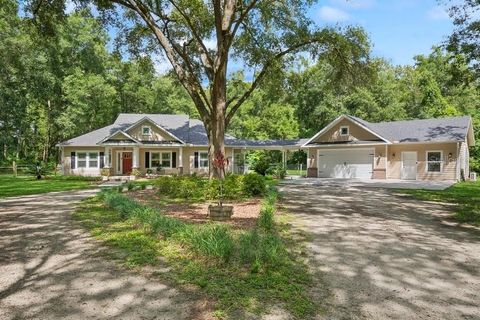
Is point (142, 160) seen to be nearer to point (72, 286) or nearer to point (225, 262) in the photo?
point (225, 262)

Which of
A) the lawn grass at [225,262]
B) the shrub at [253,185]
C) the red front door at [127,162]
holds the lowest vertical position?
the lawn grass at [225,262]

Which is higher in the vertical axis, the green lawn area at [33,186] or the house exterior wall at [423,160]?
the house exterior wall at [423,160]

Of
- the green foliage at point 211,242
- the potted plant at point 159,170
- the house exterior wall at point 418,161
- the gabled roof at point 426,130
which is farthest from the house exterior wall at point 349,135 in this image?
the green foliage at point 211,242

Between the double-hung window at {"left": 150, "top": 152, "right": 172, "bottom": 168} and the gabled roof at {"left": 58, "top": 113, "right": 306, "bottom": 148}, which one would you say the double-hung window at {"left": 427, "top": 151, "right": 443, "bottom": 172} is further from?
the double-hung window at {"left": 150, "top": 152, "right": 172, "bottom": 168}

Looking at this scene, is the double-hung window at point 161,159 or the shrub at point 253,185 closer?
the shrub at point 253,185

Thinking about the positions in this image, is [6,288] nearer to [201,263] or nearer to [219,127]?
[201,263]

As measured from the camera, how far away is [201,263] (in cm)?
526

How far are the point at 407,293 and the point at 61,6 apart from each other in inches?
666

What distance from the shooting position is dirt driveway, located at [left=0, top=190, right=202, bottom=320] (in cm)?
378

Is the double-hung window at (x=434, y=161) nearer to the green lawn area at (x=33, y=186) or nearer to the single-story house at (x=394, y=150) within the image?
the single-story house at (x=394, y=150)

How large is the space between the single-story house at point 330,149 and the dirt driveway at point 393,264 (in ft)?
52.3

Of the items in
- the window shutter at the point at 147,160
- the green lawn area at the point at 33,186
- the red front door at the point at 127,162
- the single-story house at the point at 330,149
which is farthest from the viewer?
the window shutter at the point at 147,160

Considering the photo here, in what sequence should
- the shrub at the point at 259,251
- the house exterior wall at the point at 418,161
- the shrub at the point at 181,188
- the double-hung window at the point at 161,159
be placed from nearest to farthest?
the shrub at the point at 259,251
the shrub at the point at 181,188
the house exterior wall at the point at 418,161
the double-hung window at the point at 161,159

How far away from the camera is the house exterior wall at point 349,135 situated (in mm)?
26214
